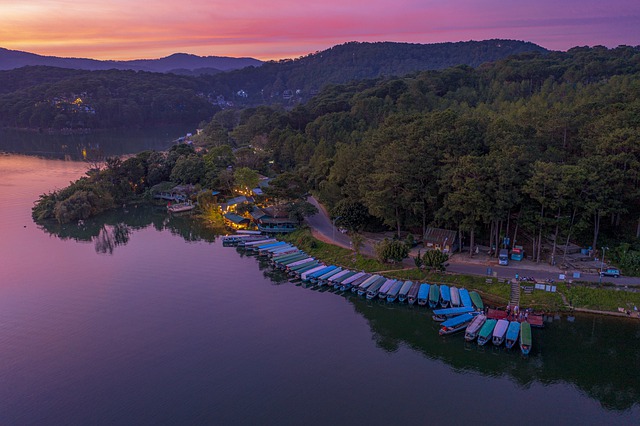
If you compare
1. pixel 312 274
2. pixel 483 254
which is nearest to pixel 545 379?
pixel 483 254

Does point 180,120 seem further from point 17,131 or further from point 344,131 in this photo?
point 344,131

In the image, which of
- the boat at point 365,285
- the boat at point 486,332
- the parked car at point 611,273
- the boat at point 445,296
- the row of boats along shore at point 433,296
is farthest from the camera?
the boat at point 365,285

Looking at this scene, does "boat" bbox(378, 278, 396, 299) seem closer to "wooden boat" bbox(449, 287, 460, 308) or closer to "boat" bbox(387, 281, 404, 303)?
"boat" bbox(387, 281, 404, 303)

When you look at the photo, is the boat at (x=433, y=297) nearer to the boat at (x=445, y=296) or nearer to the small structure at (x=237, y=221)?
the boat at (x=445, y=296)

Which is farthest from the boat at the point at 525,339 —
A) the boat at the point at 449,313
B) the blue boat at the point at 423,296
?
the blue boat at the point at 423,296

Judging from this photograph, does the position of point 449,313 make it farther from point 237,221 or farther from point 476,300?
point 237,221

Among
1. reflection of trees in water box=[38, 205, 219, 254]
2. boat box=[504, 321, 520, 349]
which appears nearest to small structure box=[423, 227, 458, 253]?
boat box=[504, 321, 520, 349]

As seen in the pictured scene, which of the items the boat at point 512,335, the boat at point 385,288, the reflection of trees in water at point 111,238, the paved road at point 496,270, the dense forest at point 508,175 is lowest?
the reflection of trees in water at point 111,238
